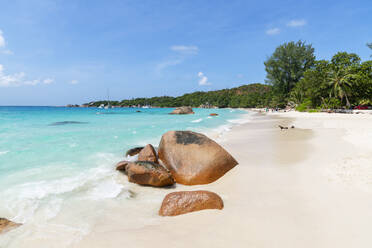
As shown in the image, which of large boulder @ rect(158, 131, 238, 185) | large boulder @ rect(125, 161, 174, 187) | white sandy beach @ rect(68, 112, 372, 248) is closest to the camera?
white sandy beach @ rect(68, 112, 372, 248)

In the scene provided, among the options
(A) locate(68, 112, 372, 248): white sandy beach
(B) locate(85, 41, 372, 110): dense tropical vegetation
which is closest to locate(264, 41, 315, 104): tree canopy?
(B) locate(85, 41, 372, 110): dense tropical vegetation

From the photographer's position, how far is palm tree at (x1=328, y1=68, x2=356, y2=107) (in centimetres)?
3538

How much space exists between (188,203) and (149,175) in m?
1.78

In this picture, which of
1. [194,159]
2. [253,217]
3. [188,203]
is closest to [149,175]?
[194,159]

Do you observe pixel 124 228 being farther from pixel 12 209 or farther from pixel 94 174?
pixel 94 174

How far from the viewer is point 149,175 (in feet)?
16.8

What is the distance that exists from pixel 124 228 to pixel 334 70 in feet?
156

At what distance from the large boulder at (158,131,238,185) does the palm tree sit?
40644 millimetres

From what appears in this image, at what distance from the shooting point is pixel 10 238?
10.3 ft

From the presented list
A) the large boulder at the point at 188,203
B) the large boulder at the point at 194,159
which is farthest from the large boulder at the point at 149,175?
the large boulder at the point at 188,203

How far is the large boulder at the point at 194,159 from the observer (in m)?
5.34

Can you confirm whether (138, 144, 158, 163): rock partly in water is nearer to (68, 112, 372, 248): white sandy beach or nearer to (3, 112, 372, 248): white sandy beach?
(3, 112, 372, 248): white sandy beach

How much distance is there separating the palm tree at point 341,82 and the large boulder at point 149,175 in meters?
42.4

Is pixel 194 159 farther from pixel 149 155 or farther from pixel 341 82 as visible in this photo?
pixel 341 82
